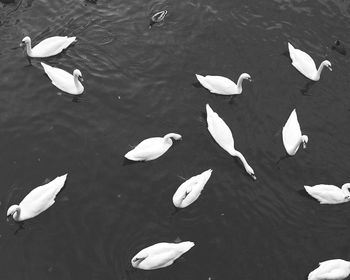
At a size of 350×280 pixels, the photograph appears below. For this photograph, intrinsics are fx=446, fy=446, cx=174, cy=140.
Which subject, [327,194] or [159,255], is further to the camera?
[327,194]

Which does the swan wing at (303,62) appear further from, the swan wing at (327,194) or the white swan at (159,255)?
the white swan at (159,255)

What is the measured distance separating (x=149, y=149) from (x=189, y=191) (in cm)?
257

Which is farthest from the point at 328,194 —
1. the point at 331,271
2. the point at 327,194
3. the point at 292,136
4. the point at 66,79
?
the point at 66,79

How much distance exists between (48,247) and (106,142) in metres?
5.11

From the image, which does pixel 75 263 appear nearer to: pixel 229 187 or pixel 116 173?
pixel 116 173

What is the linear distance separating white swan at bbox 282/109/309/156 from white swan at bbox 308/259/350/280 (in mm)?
5084

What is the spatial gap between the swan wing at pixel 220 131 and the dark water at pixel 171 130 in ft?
1.57

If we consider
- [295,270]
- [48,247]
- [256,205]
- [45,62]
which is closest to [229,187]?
[256,205]

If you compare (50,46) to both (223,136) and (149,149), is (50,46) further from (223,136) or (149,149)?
(223,136)

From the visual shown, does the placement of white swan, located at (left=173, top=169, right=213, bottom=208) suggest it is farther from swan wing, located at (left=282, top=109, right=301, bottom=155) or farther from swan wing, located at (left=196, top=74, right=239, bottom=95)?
swan wing, located at (left=196, top=74, right=239, bottom=95)

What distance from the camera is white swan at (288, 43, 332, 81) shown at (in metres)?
21.7

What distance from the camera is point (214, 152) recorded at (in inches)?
736

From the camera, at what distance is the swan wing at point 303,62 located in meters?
21.8

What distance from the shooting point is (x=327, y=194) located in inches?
A: 664
